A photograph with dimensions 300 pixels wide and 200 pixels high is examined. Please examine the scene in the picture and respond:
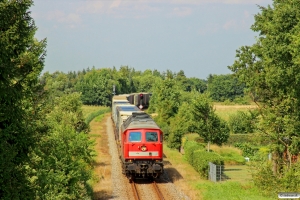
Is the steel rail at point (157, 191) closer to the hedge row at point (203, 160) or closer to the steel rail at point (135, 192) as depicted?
the steel rail at point (135, 192)

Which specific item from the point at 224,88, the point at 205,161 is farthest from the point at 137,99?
the point at 224,88

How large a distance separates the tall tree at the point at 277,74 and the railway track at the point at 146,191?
7139mm

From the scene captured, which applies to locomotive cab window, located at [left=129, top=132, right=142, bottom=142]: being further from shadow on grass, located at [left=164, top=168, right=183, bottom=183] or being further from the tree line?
shadow on grass, located at [left=164, top=168, right=183, bottom=183]

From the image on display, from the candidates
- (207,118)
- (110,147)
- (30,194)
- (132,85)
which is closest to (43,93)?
(30,194)

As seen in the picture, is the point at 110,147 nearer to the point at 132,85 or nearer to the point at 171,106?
the point at 171,106

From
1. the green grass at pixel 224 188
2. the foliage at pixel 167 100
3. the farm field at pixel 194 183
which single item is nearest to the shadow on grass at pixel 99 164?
the farm field at pixel 194 183

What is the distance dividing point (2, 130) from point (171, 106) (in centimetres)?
4365

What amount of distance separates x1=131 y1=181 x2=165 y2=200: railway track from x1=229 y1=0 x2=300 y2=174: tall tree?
23.4 feet

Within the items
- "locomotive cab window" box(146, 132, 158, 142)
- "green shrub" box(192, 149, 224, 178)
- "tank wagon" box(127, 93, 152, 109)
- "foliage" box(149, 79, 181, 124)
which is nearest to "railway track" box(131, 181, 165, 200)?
"locomotive cab window" box(146, 132, 158, 142)

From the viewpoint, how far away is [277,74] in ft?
69.1

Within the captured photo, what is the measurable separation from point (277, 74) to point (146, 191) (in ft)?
32.2

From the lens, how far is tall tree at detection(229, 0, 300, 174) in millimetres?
21047

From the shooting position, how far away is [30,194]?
12.7m

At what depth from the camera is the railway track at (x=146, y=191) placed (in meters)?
23.2
